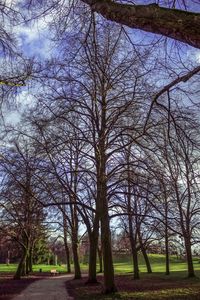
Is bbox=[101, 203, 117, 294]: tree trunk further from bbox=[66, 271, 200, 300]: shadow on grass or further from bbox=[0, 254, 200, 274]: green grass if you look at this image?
bbox=[0, 254, 200, 274]: green grass

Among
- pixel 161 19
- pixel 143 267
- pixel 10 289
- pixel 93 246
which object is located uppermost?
pixel 161 19

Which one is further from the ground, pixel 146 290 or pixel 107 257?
pixel 107 257

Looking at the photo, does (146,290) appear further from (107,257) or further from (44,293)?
(44,293)

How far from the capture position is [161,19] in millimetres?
5344

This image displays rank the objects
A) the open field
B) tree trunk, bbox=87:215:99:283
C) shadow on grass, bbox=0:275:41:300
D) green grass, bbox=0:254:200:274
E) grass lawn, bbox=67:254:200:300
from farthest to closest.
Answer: green grass, bbox=0:254:200:274, tree trunk, bbox=87:215:99:283, shadow on grass, bbox=0:275:41:300, the open field, grass lawn, bbox=67:254:200:300

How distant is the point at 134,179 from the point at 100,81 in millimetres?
4413

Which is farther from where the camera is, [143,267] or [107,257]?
[143,267]

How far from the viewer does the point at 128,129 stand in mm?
17734

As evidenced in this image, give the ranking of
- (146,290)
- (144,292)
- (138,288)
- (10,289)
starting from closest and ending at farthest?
(144,292)
(146,290)
(138,288)
(10,289)

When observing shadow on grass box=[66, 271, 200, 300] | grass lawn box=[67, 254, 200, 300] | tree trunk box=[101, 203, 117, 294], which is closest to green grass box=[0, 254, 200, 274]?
grass lawn box=[67, 254, 200, 300]

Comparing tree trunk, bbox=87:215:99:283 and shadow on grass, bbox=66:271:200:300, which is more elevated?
tree trunk, bbox=87:215:99:283

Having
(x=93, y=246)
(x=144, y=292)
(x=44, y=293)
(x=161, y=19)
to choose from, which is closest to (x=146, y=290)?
(x=144, y=292)

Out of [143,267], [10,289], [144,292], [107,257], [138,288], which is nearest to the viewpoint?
[107,257]

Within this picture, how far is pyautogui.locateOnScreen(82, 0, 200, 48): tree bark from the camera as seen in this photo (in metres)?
5.06
